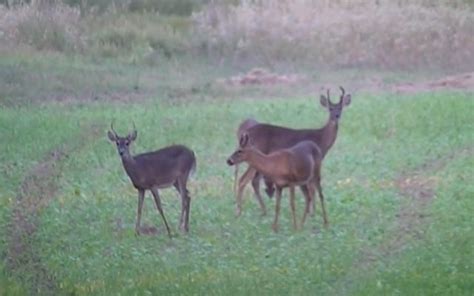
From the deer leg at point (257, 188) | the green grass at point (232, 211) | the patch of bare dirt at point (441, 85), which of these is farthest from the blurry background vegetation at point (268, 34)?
the deer leg at point (257, 188)

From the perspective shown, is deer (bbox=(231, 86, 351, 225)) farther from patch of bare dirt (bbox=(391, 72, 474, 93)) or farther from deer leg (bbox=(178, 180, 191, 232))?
patch of bare dirt (bbox=(391, 72, 474, 93))

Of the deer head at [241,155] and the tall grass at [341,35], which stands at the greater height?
the tall grass at [341,35]

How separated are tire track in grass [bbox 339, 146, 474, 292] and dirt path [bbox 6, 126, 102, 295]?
265 centimetres

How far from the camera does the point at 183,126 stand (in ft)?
73.3

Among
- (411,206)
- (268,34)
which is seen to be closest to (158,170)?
(411,206)

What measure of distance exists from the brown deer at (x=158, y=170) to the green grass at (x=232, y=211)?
35cm

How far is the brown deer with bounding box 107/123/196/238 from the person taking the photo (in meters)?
14.0

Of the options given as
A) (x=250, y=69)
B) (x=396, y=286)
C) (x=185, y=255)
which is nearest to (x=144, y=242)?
(x=185, y=255)

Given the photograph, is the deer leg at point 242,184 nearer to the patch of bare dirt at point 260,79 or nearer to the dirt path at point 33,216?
the dirt path at point 33,216

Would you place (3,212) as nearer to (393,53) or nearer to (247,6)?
(393,53)

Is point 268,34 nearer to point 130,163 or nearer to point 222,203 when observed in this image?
point 222,203

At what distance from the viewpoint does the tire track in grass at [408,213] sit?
480 inches

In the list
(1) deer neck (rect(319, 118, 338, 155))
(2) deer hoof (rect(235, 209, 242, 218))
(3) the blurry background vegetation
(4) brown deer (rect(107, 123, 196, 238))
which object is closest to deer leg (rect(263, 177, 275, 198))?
(2) deer hoof (rect(235, 209, 242, 218))

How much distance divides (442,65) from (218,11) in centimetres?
631
